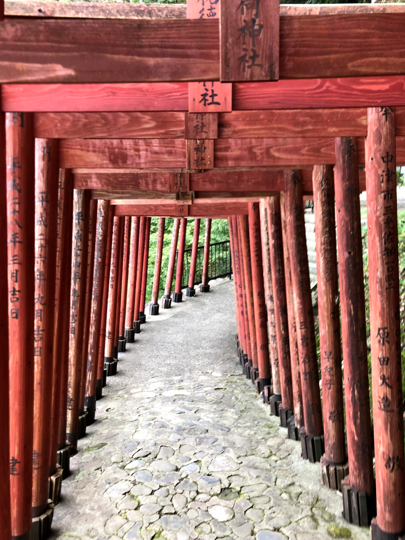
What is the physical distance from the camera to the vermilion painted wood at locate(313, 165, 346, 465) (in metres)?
4.84

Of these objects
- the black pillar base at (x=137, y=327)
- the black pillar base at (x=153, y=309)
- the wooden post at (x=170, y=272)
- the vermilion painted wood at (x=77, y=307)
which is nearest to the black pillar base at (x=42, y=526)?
the vermilion painted wood at (x=77, y=307)

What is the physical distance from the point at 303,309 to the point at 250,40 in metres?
3.86

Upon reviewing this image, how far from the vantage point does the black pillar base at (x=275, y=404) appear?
283 inches

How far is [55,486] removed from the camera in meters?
4.80

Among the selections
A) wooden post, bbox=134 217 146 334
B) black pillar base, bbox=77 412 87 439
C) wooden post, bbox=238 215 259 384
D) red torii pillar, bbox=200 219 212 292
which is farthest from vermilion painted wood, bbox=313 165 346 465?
red torii pillar, bbox=200 219 212 292

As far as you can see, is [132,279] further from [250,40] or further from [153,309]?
[250,40]

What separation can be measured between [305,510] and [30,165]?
386 cm

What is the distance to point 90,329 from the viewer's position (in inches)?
299

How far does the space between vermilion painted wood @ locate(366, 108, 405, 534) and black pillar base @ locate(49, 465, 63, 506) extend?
2966mm

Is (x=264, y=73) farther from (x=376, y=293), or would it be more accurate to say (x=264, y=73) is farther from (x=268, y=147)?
(x=268, y=147)

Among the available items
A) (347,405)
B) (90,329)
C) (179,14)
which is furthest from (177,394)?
(179,14)

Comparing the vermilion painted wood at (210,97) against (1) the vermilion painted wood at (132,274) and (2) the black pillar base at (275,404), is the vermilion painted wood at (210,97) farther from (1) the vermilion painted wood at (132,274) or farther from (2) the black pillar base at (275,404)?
(1) the vermilion painted wood at (132,274)

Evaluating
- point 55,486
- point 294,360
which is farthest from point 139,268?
point 55,486

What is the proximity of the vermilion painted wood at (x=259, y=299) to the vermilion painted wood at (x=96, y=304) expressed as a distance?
249 cm
